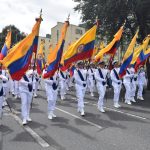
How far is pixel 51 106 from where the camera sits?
12422 millimetres

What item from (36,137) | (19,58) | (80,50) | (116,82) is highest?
(80,50)

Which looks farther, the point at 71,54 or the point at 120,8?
the point at 120,8

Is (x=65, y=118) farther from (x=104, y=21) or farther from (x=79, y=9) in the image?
(x=79, y=9)

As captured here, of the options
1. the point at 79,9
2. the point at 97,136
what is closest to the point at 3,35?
the point at 79,9

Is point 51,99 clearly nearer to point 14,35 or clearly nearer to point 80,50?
point 80,50

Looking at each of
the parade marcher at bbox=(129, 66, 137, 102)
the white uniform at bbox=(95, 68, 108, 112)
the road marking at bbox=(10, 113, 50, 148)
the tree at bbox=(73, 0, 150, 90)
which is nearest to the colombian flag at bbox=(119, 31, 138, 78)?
the parade marcher at bbox=(129, 66, 137, 102)

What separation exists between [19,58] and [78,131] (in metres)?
3.00

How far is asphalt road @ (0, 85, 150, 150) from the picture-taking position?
834 cm

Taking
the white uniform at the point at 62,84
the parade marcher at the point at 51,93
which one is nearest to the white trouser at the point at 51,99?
the parade marcher at the point at 51,93

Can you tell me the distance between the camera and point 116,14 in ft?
77.3

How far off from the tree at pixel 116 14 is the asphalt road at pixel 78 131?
10.3 m

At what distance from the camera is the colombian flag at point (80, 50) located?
44.1 feet

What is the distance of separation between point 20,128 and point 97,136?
2.52 m

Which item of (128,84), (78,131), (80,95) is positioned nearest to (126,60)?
(128,84)
